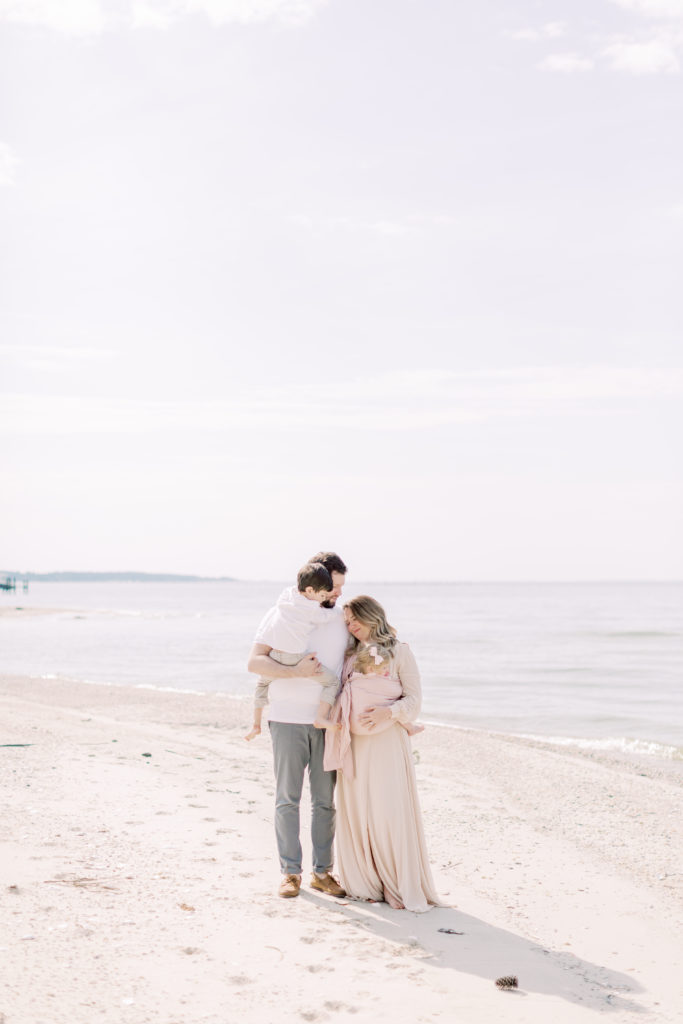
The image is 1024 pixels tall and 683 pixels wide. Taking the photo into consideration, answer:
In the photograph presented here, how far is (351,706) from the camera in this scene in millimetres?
5422

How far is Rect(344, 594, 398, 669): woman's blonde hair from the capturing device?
5.41 meters

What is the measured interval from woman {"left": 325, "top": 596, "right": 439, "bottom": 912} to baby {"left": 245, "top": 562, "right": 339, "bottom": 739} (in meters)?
0.10

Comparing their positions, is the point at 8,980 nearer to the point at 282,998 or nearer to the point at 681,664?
the point at 282,998

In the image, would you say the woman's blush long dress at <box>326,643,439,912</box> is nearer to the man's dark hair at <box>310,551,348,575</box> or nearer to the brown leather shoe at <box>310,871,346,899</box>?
the brown leather shoe at <box>310,871,346,899</box>

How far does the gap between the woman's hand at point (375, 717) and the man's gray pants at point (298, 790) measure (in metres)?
0.37

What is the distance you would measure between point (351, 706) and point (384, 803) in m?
0.60

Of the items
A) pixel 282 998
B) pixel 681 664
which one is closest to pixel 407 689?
pixel 282 998

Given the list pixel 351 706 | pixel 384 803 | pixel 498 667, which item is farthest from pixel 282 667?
pixel 498 667

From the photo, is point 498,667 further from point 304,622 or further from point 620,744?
point 304,622

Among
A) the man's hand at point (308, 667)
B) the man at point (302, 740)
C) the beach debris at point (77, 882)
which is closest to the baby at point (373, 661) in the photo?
the man at point (302, 740)

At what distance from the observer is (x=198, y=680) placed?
926 inches

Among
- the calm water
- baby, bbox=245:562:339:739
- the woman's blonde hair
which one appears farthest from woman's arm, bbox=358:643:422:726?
the calm water

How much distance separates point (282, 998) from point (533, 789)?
21.8 feet

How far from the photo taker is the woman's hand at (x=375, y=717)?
17.5ft
